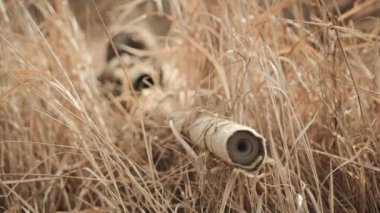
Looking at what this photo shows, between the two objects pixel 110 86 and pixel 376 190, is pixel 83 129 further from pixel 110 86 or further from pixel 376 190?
Answer: pixel 110 86

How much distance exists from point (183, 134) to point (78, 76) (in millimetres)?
443

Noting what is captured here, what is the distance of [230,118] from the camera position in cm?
103

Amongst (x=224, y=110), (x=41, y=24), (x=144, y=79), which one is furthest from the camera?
(x=41, y=24)

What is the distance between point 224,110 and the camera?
1055mm

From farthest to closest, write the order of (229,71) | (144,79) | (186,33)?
1. (144,79)
2. (186,33)
3. (229,71)

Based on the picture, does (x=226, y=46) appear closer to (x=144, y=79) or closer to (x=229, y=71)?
(x=229, y=71)

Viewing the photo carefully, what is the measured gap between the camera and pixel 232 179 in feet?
3.15

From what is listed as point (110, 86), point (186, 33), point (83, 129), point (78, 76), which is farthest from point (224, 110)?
point (110, 86)

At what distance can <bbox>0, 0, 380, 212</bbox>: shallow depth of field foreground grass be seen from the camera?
3.21ft

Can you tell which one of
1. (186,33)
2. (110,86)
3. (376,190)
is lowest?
(376,190)

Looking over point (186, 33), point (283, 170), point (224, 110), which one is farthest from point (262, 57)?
point (186, 33)

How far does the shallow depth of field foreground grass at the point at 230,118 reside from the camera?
98 centimetres

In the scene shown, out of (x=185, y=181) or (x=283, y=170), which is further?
(x=185, y=181)

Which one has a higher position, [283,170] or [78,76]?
[78,76]
